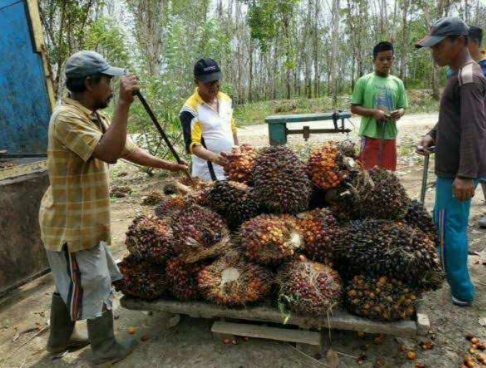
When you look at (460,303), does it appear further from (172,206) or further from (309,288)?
(172,206)

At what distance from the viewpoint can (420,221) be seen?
2779 mm

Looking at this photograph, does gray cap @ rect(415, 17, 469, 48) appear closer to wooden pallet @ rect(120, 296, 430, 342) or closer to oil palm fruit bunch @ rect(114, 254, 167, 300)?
wooden pallet @ rect(120, 296, 430, 342)

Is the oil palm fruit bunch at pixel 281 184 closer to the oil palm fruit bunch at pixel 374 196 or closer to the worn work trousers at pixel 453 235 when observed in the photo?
the oil palm fruit bunch at pixel 374 196

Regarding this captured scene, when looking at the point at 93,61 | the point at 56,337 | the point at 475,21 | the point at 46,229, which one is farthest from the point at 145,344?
the point at 475,21

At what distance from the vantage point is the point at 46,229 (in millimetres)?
2518

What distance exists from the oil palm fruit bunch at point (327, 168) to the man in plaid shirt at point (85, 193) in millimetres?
1310

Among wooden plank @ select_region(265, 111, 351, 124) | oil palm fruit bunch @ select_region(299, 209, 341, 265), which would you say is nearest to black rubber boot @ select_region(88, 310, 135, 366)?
oil palm fruit bunch @ select_region(299, 209, 341, 265)

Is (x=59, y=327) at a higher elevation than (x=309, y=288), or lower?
lower

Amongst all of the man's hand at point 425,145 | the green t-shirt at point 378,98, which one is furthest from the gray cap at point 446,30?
the green t-shirt at point 378,98

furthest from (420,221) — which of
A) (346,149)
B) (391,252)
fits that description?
(346,149)

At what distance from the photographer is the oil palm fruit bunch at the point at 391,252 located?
236cm

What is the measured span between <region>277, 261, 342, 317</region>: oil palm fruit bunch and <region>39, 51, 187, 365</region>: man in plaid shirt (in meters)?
1.18

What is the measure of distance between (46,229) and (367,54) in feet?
116

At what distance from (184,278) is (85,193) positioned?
0.84 m
